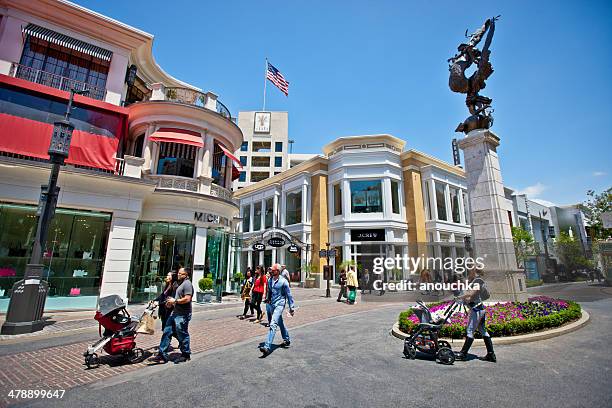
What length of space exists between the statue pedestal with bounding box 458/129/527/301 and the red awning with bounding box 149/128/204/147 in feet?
41.6

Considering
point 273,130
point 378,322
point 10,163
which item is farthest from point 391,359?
point 273,130

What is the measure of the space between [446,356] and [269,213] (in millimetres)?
29558

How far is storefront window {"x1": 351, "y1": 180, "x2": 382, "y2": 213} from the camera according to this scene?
2589cm

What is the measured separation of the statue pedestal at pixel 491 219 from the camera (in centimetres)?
996

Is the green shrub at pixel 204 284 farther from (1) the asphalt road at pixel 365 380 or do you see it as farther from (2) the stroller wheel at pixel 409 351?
(2) the stroller wheel at pixel 409 351

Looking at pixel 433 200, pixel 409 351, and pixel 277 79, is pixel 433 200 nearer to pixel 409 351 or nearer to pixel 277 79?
pixel 277 79

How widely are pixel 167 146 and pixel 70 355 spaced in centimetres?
1155

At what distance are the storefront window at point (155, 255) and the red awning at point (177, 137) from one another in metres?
4.28

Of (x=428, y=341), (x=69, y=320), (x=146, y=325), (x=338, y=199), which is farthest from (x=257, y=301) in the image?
(x=338, y=199)

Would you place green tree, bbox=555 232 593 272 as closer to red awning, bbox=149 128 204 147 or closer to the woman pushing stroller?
the woman pushing stroller

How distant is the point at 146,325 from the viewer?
19.1 ft

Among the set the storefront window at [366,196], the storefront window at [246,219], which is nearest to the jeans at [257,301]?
the storefront window at [366,196]

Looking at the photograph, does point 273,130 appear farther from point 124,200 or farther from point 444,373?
point 444,373

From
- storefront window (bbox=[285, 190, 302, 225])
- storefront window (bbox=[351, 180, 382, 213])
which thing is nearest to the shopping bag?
storefront window (bbox=[351, 180, 382, 213])
